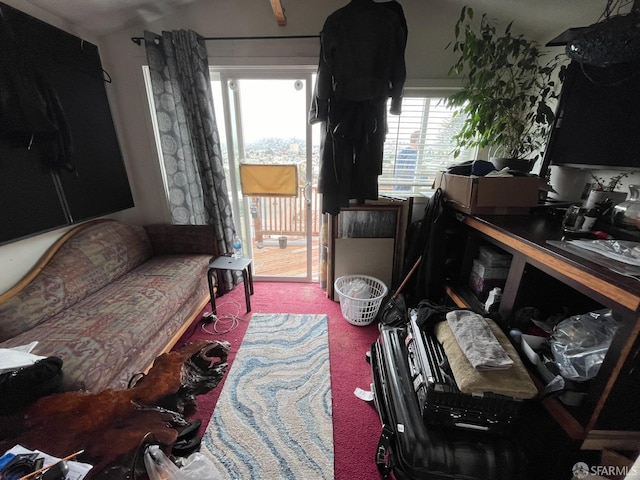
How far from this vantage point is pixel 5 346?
1.15m

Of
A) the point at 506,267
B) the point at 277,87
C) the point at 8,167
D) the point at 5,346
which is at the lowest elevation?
the point at 5,346

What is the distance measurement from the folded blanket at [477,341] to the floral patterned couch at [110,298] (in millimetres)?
1557

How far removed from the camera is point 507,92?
68.5 inches

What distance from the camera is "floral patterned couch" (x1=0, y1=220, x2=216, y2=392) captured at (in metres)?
1.17

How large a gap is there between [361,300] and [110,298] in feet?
5.31

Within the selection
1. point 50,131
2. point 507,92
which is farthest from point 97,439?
point 507,92

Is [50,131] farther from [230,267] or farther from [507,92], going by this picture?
[507,92]

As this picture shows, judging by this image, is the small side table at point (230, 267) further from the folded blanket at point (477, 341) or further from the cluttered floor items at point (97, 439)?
the folded blanket at point (477, 341)

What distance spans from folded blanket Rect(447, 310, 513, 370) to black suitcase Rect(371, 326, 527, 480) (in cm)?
31

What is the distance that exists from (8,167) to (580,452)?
2857 millimetres

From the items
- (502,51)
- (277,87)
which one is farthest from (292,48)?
(502,51)

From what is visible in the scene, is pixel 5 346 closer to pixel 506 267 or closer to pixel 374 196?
pixel 374 196

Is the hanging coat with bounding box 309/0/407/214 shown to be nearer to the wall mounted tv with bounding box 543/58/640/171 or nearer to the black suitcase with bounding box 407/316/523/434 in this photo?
the wall mounted tv with bounding box 543/58/640/171

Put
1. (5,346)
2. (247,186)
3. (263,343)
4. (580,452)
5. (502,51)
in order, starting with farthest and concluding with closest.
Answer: (247,186), (263,343), (502,51), (5,346), (580,452)
